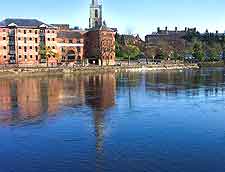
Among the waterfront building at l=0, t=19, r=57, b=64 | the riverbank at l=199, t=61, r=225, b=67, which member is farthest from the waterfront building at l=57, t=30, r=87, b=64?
the riverbank at l=199, t=61, r=225, b=67

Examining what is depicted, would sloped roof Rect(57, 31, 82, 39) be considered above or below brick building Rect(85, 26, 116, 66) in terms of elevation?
above

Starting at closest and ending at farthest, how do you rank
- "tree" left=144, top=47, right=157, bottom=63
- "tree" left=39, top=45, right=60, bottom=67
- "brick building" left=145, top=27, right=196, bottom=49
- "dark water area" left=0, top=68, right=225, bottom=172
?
1. "dark water area" left=0, top=68, right=225, bottom=172
2. "tree" left=39, top=45, right=60, bottom=67
3. "tree" left=144, top=47, right=157, bottom=63
4. "brick building" left=145, top=27, right=196, bottom=49

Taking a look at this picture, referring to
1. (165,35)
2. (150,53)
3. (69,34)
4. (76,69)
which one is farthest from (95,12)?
(165,35)

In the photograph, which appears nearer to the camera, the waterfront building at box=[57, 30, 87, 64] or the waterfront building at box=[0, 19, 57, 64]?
the waterfront building at box=[0, 19, 57, 64]

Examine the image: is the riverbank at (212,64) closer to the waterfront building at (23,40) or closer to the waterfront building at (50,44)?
the waterfront building at (50,44)

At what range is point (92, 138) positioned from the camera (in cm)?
1720

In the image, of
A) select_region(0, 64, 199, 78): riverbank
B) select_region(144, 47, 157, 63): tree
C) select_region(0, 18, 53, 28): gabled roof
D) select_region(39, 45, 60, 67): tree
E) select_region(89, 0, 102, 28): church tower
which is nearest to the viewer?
select_region(0, 64, 199, 78): riverbank

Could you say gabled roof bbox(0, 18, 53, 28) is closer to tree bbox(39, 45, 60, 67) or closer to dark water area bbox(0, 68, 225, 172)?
tree bbox(39, 45, 60, 67)

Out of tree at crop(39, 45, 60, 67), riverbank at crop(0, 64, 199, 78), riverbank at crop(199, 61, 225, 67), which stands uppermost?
tree at crop(39, 45, 60, 67)

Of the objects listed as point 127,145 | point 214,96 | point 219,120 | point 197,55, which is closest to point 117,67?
point 197,55

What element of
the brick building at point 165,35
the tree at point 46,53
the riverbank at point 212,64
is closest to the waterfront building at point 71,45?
the tree at point 46,53

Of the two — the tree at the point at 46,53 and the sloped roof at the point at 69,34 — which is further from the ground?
the sloped roof at the point at 69,34

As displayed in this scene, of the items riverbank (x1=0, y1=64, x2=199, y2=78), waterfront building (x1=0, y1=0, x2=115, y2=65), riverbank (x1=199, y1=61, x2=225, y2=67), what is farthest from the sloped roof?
riverbank (x1=199, y1=61, x2=225, y2=67)

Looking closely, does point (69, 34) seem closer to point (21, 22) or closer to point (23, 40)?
point (23, 40)
